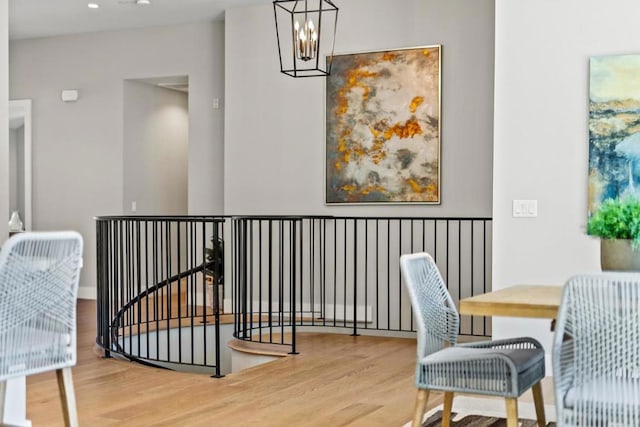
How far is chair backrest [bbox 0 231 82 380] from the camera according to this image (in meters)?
2.67

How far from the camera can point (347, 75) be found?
24.8 feet

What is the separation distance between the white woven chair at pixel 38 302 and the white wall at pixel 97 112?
5705 mm

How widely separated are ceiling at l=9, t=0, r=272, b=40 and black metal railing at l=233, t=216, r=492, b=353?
2243 mm

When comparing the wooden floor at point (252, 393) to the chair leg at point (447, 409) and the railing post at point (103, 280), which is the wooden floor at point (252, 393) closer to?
the railing post at point (103, 280)

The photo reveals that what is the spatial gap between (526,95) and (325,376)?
7.04 feet

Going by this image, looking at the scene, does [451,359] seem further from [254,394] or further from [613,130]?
[613,130]

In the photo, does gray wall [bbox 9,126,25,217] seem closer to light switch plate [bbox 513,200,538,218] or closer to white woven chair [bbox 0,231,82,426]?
light switch plate [bbox 513,200,538,218]

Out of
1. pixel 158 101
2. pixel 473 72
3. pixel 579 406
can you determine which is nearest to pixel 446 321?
pixel 579 406

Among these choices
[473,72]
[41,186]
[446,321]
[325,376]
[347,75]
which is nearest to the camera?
[446,321]

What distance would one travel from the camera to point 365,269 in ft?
24.6

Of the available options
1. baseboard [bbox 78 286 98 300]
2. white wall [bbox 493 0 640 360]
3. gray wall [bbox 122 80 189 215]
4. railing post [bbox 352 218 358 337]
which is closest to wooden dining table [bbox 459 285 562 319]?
→ white wall [bbox 493 0 640 360]

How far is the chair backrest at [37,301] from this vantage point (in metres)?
2.67

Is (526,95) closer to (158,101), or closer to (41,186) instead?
(158,101)

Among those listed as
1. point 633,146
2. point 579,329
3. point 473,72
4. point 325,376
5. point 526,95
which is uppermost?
point 473,72
